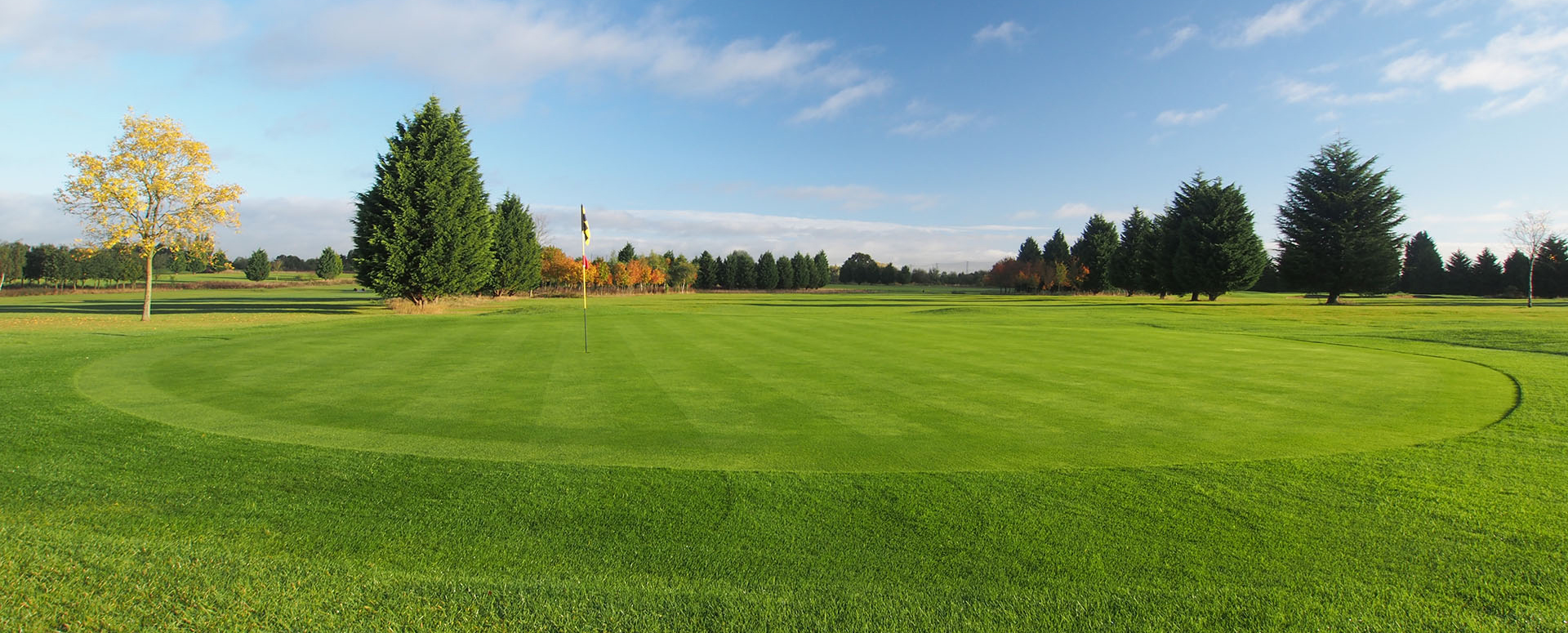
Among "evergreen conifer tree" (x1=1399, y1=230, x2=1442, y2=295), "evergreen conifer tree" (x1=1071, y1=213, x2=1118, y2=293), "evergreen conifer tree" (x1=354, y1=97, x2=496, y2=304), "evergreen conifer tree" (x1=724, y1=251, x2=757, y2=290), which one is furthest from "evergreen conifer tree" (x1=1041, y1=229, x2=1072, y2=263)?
"evergreen conifer tree" (x1=354, y1=97, x2=496, y2=304)

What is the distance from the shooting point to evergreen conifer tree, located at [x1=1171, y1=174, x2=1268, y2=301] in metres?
53.0

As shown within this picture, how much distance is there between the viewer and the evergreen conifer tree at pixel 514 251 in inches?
2574

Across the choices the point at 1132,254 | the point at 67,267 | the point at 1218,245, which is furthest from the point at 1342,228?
the point at 67,267

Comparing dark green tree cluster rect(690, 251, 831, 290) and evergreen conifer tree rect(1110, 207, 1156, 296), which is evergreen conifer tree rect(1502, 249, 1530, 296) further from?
dark green tree cluster rect(690, 251, 831, 290)

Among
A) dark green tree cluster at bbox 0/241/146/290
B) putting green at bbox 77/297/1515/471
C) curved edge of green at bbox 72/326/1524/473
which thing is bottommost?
curved edge of green at bbox 72/326/1524/473

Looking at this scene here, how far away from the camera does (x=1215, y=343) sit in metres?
18.7

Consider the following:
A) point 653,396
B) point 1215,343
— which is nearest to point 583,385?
point 653,396

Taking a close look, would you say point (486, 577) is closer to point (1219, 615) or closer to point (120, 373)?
point (1219, 615)

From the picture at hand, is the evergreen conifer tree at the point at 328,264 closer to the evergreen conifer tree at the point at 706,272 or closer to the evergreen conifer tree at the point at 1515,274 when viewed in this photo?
the evergreen conifer tree at the point at 706,272

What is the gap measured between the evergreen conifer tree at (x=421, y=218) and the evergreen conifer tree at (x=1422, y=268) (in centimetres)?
10154

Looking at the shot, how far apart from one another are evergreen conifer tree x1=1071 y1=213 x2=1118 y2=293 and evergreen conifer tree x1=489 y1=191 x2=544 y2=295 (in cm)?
6839

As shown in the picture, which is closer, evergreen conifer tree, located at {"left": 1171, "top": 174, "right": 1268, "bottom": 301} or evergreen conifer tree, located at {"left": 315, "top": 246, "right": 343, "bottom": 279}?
evergreen conifer tree, located at {"left": 1171, "top": 174, "right": 1268, "bottom": 301}

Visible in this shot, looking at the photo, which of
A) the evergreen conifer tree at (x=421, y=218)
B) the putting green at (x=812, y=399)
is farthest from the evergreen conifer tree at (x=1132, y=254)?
the evergreen conifer tree at (x=421, y=218)

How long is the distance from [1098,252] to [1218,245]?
34307 millimetres
